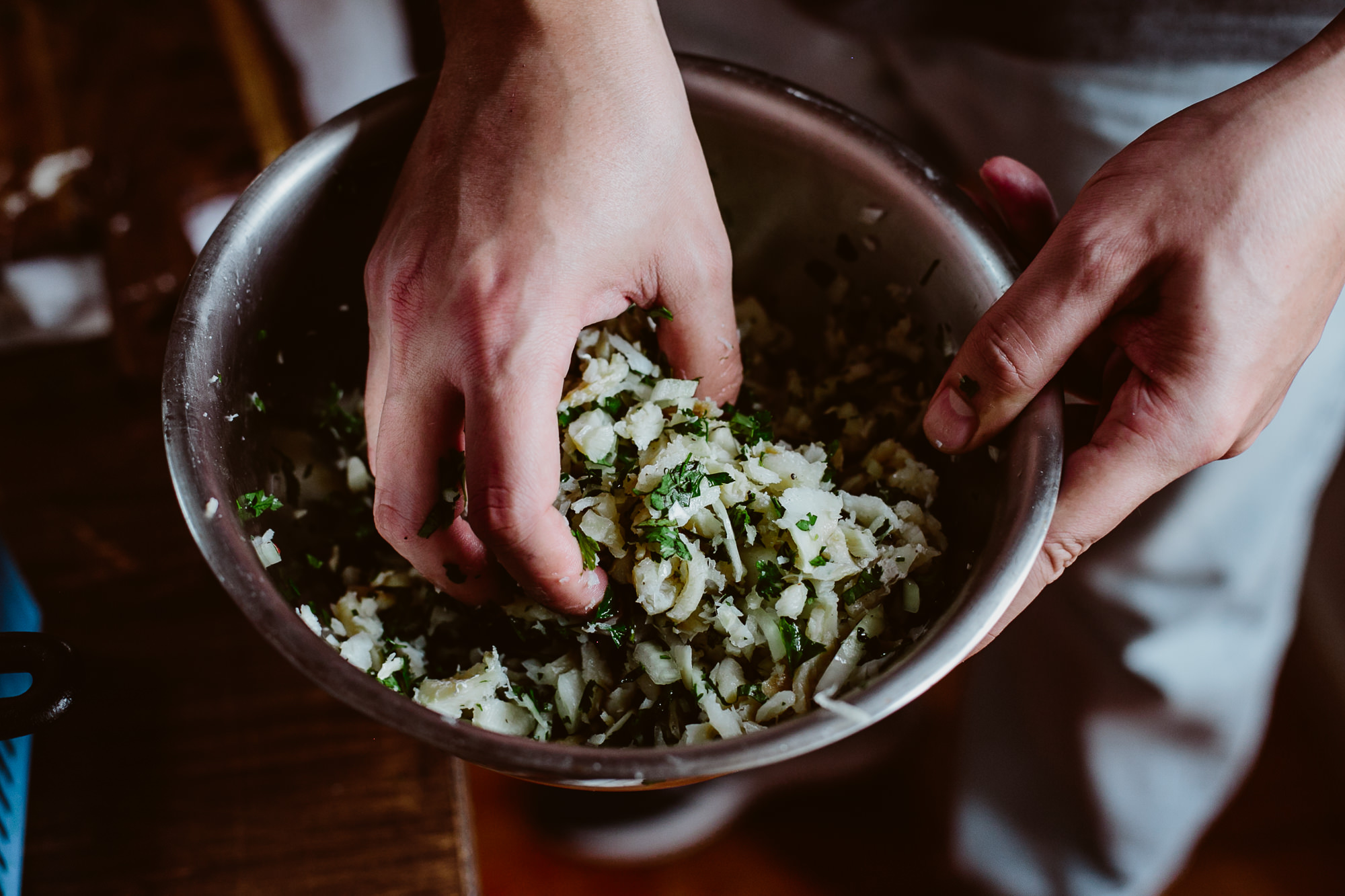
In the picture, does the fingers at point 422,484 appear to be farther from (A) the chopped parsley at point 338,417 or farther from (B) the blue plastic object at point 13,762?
(B) the blue plastic object at point 13,762

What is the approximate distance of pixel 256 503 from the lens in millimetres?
601

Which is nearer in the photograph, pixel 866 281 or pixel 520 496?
pixel 520 496

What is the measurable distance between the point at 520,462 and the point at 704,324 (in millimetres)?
215

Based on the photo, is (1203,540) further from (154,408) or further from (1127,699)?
(154,408)

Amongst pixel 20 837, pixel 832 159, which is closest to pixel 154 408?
pixel 20 837

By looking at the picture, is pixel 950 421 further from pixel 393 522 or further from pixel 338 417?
pixel 338 417

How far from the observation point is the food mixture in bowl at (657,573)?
591mm

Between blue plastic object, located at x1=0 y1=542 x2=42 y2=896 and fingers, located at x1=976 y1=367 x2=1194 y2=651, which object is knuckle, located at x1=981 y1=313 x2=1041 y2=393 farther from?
blue plastic object, located at x1=0 y1=542 x2=42 y2=896

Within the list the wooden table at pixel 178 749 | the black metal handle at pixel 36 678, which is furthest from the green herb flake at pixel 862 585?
the black metal handle at pixel 36 678

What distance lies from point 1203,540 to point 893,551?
56cm

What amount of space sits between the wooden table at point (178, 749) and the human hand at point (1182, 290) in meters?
0.55

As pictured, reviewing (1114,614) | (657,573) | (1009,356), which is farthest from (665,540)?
(1114,614)

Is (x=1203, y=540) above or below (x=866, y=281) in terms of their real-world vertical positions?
below

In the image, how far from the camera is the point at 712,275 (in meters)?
0.65
